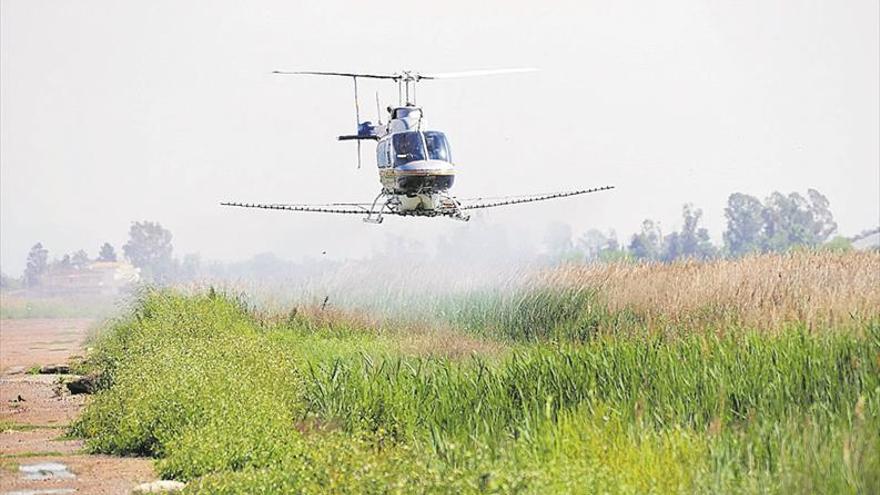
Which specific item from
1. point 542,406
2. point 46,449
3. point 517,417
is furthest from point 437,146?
point 517,417

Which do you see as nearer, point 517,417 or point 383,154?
point 517,417

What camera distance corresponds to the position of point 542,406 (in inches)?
460

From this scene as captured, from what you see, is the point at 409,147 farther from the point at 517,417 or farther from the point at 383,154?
the point at 517,417

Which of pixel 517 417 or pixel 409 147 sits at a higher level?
pixel 409 147

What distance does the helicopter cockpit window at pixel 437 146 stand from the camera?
27766 mm

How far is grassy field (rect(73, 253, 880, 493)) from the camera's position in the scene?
327 inches

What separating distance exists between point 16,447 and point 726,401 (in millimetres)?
7796

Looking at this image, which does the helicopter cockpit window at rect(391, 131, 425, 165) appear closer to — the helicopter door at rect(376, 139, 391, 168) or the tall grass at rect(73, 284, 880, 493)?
the helicopter door at rect(376, 139, 391, 168)

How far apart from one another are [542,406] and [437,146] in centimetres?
1654

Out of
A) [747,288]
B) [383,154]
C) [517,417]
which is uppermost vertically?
[383,154]

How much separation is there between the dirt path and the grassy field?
1.21 feet

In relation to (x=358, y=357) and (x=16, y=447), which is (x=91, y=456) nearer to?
(x=16, y=447)

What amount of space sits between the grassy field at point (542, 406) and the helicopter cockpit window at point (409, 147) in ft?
26.7

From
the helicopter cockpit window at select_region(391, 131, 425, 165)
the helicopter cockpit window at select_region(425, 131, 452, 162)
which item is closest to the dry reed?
the helicopter cockpit window at select_region(425, 131, 452, 162)
